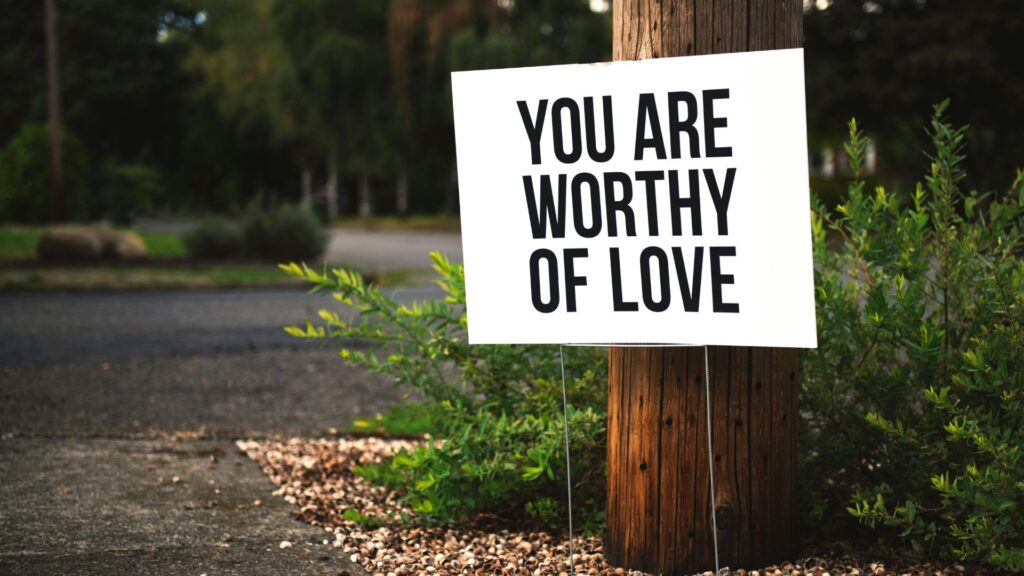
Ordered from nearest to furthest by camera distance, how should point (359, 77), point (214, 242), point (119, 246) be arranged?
point (119, 246), point (214, 242), point (359, 77)

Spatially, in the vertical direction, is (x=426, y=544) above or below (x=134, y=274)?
below

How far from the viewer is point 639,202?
10.8 feet

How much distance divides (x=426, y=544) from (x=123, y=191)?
38.4 metres

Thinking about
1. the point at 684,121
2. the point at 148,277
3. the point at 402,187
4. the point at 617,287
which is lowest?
the point at 148,277

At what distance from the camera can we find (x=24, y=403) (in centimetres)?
677

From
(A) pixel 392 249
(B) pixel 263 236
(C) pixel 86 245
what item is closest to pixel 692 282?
(B) pixel 263 236

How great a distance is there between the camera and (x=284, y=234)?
756 inches

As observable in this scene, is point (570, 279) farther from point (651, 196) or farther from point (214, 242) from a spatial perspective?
point (214, 242)

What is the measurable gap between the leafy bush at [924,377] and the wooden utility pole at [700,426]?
0.97 feet

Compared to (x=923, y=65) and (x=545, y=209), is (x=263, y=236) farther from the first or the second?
(x=545, y=209)

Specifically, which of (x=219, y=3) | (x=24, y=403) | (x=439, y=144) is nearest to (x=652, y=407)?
(x=24, y=403)

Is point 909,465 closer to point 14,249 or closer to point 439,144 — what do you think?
point 14,249

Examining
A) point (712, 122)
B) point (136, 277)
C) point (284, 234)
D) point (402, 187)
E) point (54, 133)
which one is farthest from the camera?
point (402, 187)

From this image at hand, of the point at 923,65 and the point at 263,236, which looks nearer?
the point at 263,236
